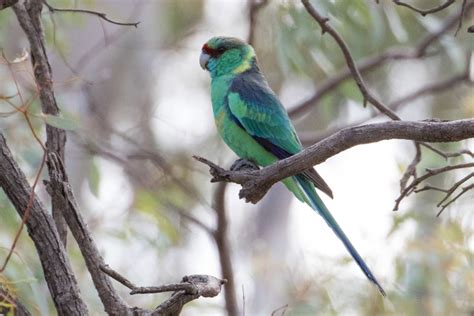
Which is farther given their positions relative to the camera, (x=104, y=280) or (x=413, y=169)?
(x=413, y=169)

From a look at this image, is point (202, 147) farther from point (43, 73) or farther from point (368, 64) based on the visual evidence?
point (43, 73)

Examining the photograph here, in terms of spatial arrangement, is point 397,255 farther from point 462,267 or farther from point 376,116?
point 376,116

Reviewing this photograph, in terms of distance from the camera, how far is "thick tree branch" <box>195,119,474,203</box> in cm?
229

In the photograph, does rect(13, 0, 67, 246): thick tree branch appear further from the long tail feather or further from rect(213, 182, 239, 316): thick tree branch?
rect(213, 182, 239, 316): thick tree branch

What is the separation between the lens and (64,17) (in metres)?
4.78

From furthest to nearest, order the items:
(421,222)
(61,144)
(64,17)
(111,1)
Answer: (111,1) < (421,222) < (64,17) < (61,144)

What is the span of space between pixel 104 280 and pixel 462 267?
114 inches

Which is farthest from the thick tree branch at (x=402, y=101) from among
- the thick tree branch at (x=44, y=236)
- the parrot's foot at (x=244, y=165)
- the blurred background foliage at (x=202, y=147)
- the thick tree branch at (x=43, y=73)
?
the thick tree branch at (x=44, y=236)

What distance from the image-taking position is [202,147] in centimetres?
747

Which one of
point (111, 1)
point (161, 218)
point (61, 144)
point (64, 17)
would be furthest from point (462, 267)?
point (111, 1)

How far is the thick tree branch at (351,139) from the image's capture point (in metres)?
2.29

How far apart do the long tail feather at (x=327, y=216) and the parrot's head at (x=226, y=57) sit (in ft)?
2.76

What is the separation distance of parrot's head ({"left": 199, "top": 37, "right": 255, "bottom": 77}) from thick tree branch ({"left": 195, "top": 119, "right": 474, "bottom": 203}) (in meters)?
1.65

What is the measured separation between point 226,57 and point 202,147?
314 cm
